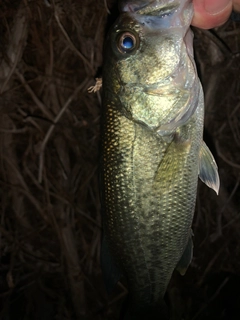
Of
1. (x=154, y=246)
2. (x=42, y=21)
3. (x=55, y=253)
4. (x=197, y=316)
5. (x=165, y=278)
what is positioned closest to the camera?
(x=154, y=246)

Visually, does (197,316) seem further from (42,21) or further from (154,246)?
(42,21)

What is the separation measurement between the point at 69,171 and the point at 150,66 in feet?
8.59

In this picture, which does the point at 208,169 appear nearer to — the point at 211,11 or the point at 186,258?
the point at 186,258

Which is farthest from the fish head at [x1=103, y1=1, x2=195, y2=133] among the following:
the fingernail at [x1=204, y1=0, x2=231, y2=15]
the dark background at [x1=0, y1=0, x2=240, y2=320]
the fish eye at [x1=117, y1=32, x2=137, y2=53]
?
the dark background at [x1=0, y1=0, x2=240, y2=320]

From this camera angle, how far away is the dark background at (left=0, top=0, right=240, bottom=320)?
3586 millimetres

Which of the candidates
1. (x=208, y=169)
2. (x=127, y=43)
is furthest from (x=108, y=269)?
(x=127, y=43)

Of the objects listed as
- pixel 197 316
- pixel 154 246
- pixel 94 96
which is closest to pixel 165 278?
pixel 154 246

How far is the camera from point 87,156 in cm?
387

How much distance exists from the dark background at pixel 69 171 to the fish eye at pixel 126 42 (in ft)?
7.47

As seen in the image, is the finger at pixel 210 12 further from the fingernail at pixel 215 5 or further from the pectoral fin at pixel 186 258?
the pectoral fin at pixel 186 258

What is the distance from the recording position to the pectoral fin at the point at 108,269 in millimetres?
1687

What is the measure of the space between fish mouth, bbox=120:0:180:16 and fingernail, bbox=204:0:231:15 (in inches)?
6.9

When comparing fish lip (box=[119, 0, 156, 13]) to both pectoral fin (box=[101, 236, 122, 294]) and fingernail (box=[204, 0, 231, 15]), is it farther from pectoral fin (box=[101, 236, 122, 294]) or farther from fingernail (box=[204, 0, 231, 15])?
pectoral fin (box=[101, 236, 122, 294])

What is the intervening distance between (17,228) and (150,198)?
291cm
